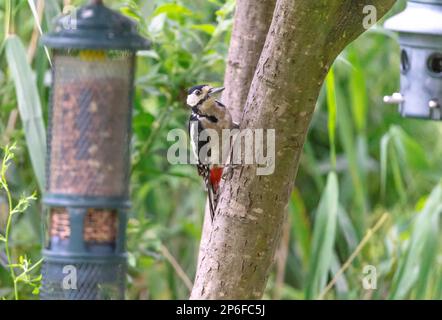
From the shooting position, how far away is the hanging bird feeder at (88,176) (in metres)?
2.17

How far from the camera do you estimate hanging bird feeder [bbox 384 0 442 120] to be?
9.89ft

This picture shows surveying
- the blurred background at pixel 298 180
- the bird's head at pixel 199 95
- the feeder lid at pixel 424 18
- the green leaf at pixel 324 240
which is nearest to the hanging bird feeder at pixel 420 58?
the feeder lid at pixel 424 18

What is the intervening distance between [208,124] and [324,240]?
80 centimetres

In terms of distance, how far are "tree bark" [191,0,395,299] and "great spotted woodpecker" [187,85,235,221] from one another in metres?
0.29

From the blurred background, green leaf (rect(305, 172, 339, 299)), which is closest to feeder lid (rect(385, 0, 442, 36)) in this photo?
the blurred background

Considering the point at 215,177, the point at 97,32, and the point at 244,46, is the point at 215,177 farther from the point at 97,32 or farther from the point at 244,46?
the point at 97,32

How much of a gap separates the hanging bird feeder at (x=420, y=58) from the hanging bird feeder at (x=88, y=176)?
1.16 meters

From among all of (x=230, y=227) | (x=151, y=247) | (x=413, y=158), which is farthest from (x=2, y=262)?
(x=413, y=158)

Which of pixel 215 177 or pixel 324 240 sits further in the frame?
pixel 324 240

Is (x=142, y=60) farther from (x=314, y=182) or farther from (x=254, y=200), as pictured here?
(x=254, y=200)

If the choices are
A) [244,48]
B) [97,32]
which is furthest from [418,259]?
[97,32]

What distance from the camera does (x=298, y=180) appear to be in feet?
14.7

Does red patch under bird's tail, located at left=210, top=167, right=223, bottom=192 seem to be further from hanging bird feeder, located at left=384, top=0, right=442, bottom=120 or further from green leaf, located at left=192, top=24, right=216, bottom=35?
hanging bird feeder, located at left=384, top=0, right=442, bottom=120

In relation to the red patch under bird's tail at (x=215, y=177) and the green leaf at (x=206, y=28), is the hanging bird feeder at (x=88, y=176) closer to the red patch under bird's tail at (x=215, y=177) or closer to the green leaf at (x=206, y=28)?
the red patch under bird's tail at (x=215, y=177)
